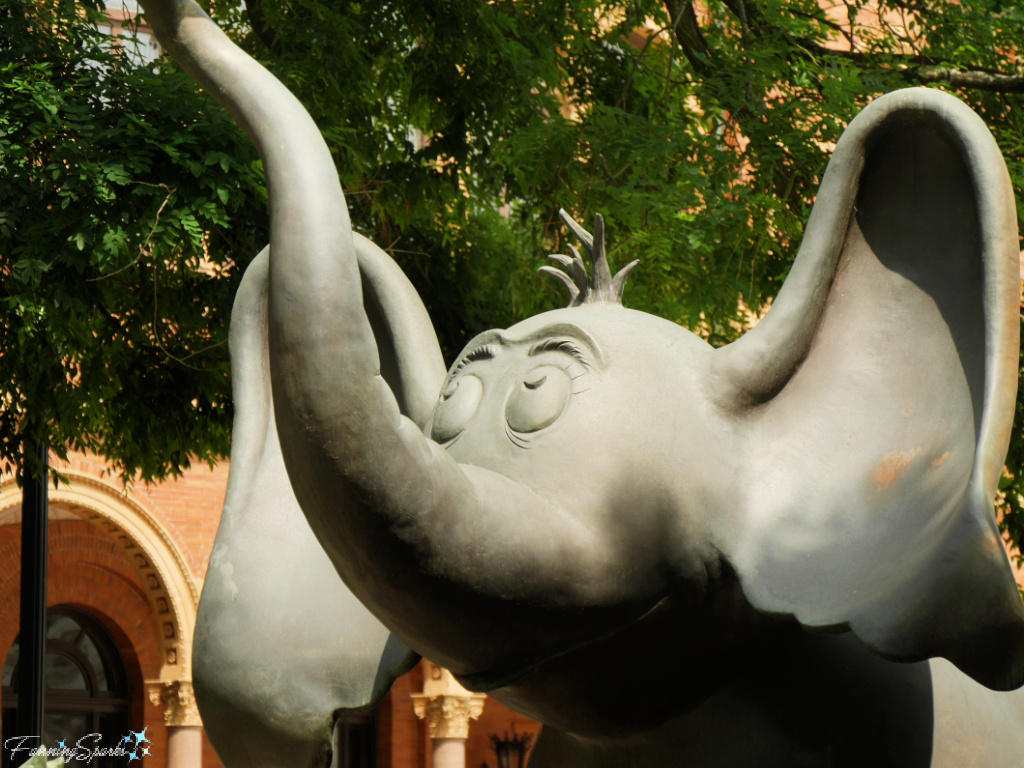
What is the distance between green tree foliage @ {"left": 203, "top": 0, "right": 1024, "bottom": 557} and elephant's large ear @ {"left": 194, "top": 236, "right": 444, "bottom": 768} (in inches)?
139

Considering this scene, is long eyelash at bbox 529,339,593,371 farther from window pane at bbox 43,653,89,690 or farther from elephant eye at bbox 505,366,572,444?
window pane at bbox 43,653,89,690

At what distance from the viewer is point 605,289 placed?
1.89m

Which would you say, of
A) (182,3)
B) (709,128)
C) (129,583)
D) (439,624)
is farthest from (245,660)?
(129,583)

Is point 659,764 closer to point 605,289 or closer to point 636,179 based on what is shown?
point 605,289

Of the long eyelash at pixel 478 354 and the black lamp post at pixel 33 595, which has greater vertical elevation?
the black lamp post at pixel 33 595

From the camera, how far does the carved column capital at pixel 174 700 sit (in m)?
12.0

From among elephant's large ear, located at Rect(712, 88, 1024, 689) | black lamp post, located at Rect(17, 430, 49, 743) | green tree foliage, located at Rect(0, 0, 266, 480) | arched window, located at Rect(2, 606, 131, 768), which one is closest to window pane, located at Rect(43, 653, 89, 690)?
arched window, located at Rect(2, 606, 131, 768)

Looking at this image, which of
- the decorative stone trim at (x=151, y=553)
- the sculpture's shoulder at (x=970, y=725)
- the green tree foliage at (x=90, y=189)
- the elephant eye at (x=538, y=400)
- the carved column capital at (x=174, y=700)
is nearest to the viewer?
the elephant eye at (x=538, y=400)

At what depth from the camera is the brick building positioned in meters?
11.7

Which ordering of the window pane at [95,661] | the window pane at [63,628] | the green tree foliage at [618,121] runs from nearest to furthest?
the green tree foliage at [618,121] → the window pane at [63,628] → the window pane at [95,661]

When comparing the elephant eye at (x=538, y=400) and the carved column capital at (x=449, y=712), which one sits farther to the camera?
the carved column capital at (x=449, y=712)

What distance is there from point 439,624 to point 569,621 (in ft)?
0.58

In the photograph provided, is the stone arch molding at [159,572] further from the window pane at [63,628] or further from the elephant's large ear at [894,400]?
the elephant's large ear at [894,400]

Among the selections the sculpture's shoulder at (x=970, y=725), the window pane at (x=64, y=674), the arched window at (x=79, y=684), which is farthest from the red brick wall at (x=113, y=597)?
the sculpture's shoulder at (x=970, y=725)
